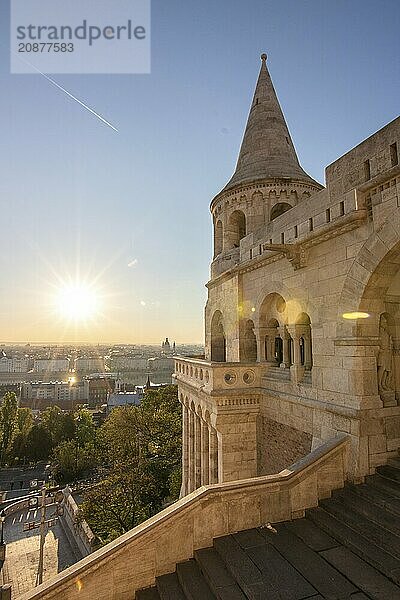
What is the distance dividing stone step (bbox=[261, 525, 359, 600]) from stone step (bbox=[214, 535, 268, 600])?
0.50 metres

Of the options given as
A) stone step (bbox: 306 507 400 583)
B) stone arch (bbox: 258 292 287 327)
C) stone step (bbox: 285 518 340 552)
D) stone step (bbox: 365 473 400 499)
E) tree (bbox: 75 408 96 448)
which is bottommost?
tree (bbox: 75 408 96 448)

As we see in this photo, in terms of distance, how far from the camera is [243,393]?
10508 mm

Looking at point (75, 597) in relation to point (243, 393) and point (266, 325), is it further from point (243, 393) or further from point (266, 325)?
point (266, 325)

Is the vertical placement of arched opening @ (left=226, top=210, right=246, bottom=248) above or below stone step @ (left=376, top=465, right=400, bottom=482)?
above

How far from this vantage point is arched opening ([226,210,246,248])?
611 inches

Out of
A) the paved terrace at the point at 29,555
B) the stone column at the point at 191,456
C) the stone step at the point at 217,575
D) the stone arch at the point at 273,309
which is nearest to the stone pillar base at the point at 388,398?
the stone arch at the point at 273,309

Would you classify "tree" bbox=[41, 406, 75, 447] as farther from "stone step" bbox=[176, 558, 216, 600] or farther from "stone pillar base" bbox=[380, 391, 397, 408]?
"stone pillar base" bbox=[380, 391, 397, 408]

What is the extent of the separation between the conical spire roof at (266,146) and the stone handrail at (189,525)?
1104 centimetres

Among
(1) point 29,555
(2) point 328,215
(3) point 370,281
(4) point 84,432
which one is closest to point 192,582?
(3) point 370,281

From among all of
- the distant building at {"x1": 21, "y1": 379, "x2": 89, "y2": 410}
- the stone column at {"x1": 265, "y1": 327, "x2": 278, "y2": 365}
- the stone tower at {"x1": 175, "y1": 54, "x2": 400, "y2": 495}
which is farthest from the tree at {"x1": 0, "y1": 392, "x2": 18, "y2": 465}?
the distant building at {"x1": 21, "y1": 379, "x2": 89, "y2": 410}

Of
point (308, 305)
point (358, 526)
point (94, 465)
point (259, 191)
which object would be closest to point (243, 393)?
point (308, 305)

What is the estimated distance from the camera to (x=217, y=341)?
15836 mm

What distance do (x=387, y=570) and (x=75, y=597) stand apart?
3.90 meters

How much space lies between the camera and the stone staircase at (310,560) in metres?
4.42
